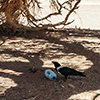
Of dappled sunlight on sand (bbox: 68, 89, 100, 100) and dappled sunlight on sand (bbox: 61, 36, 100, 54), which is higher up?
dappled sunlight on sand (bbox: 68, 89, 100, 100)

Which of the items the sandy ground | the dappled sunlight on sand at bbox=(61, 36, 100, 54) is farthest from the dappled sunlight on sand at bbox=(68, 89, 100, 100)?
the dappled sunlight on sand at bbox=(61, 36, 100, 54)

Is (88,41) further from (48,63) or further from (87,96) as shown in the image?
(87,96)

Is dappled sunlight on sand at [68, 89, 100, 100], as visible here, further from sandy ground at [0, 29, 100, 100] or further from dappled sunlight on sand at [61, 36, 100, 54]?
dappled sunlight on sand at [61, 36, 100, 54]

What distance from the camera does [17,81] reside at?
197 inches

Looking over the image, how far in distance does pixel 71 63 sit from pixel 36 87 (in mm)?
1973

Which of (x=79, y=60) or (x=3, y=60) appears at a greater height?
(x=3, y=60)

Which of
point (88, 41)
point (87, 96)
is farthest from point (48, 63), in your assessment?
point (88, 41)

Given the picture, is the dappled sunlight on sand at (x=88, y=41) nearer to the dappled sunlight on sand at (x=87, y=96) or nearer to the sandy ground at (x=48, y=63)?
the sandy ground at (x=48, y=63)

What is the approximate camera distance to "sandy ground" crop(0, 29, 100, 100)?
15.0 ft

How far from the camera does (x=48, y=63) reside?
6.37 metres

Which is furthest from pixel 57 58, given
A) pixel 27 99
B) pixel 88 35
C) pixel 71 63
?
pixel 88 35

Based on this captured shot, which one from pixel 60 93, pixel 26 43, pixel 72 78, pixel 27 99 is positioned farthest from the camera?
pixel 26 43

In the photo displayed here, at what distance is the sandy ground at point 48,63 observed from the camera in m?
4.59

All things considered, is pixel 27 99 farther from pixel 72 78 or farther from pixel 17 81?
pixel 72 78
